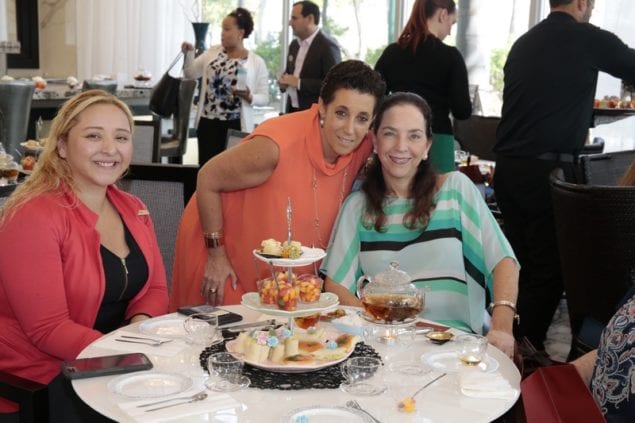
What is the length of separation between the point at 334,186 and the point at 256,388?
1122 mm

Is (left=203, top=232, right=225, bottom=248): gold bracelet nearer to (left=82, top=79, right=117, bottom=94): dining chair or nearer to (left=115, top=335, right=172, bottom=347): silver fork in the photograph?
(left=115, top=335, right=172, bottom=347): silver fork

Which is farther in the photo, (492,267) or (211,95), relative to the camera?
(211,95)

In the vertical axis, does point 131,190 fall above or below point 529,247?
above

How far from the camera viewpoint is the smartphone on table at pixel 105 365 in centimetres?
162

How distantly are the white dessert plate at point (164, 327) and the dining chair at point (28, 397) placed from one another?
28 cm

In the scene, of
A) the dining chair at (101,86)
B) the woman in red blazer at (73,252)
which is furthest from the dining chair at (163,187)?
the dining chair at (101,86)

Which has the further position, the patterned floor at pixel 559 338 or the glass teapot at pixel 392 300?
the patterned floor at pixel 559 338

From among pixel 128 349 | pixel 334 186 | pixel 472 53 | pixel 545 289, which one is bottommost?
pixel 545 289

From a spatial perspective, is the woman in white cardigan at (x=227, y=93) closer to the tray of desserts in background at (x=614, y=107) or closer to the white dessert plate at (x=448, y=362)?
the tray of desserts in background at (x=614, y=107)

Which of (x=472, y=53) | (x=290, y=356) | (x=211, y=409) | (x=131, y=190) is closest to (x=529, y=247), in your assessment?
(x=131, y=190)

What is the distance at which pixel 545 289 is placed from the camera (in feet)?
12.7

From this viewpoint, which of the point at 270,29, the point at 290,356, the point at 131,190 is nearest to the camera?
the point at 290,356

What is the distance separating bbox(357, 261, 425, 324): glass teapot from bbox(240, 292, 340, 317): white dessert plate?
93 millimetres

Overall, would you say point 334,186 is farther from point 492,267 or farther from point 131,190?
point 131,190
